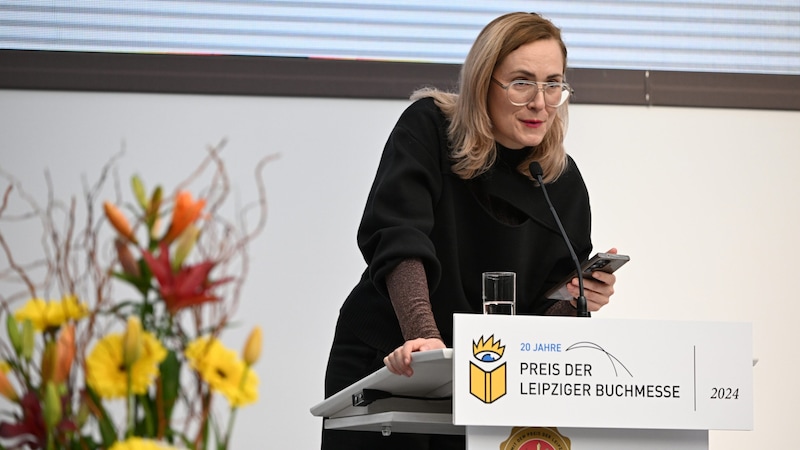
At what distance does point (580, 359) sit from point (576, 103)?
2.02 m

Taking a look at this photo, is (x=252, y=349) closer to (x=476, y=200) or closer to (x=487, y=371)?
(x=487, y=371)

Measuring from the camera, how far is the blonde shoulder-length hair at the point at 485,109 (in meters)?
2.06

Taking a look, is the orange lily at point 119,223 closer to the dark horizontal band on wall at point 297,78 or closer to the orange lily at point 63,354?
the orange lily at point 63,354

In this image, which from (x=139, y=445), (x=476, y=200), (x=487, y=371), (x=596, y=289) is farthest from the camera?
(x=476, y=200)

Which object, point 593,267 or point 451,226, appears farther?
point 451,226

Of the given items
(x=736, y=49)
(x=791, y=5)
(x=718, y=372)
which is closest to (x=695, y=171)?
(x=736, y=49)

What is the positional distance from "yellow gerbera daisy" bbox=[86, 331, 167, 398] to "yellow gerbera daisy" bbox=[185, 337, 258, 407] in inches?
0.9

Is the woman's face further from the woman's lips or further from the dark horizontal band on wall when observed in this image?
the dark horizontal band on wall

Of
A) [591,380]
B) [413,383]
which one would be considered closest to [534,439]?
[591,380]

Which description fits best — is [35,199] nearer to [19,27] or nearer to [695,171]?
[19,27]

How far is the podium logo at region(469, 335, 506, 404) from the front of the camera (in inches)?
54.9

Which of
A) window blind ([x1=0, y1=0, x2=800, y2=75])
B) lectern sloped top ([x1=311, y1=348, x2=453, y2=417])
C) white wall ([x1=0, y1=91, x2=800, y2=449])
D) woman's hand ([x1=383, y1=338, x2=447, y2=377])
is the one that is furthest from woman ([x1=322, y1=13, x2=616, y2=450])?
window blind ([x1=0, y1=0, x2=800, y2=75])

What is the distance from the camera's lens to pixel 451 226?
2035 mm

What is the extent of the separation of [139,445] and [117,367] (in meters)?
0.06
